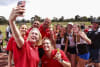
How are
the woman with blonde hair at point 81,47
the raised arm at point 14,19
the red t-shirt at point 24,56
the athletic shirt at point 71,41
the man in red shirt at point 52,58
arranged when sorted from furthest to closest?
1. the athletic shirt at point 71,41
2. the woman with blonde hair at point 81,47
3. the man in red shirt at point 52,58
4. the red t-shirt at point 24,56
5. the raised arm at point 14,19

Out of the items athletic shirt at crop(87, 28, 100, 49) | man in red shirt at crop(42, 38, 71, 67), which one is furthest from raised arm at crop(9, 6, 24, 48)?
athletic shirt at crop(87, 28, 100, 49)

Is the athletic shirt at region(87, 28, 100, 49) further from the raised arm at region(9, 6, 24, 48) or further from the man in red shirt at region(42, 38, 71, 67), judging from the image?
the raised arm at region(9, 6, 24, 48)

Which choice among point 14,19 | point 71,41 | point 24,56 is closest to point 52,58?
point 24,56

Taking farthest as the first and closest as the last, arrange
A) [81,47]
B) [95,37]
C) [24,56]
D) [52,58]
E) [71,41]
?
[71,41] → [95,37] → [81,47] → [52,58] → [24,56]

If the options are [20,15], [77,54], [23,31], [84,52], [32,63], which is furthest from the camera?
[77,54]

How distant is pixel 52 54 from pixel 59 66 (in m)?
0.22

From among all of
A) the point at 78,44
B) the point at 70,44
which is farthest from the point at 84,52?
the point at 70,44

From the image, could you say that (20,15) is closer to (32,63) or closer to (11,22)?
(11,22)

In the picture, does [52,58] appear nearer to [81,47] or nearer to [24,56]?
[24,56]

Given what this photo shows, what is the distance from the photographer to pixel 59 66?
2.40 meters

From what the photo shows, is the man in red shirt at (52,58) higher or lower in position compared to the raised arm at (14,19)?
lower

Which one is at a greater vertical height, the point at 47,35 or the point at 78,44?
the point at 47,35

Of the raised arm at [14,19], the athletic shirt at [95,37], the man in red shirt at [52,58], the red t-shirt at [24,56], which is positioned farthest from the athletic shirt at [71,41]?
the raised arm at [14,19]

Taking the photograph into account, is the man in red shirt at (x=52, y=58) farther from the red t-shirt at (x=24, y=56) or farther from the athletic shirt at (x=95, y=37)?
the athletic shirt at (x=95, y=37)
